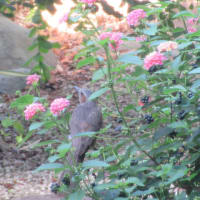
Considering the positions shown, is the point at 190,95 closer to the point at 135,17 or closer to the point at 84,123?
the point at 135,17

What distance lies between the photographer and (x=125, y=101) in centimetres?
503

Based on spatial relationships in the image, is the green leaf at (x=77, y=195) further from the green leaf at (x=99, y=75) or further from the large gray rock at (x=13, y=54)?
the large gray rock at (x=13, y=54)

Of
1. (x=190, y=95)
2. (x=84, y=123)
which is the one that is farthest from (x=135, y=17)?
(x=84, y=123)

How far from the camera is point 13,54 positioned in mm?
5738

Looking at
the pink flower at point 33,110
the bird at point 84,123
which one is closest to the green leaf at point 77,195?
the pink flower at point 33,110

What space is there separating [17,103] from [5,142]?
103 inches

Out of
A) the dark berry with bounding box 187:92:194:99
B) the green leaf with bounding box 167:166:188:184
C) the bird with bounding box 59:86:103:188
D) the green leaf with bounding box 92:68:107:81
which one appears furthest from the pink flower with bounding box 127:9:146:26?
the bird with bounding box 59:86:103:188

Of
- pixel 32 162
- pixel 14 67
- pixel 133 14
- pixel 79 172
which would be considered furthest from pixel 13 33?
pixel 79 172

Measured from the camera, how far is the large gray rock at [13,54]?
522 centimetres

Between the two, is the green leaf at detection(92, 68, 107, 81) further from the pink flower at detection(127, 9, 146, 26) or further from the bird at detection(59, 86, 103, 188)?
the bird at detection(59, 86, 103, 188)

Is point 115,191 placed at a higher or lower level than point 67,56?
lower

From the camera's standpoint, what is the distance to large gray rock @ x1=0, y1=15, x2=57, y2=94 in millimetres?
5219

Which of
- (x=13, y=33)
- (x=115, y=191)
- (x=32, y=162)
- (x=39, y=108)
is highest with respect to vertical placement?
(x=13, y=33)

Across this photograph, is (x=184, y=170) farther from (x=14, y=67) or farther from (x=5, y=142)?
(x=14, y=67)
